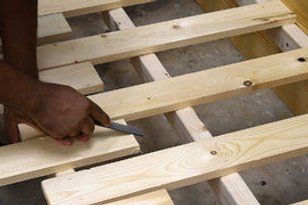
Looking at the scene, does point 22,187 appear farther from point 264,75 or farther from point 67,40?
point 264,75

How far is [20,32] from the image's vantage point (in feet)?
5.32

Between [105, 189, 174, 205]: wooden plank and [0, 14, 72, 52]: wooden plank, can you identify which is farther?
[0, 14, 72, 52]: wooden plank

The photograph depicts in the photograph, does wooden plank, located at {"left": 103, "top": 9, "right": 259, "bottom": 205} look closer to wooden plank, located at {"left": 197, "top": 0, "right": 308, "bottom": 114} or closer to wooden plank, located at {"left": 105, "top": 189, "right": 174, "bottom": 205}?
wooden plank, located at {"left": 105, "top": 189, "right": 174, "bottom": 205}

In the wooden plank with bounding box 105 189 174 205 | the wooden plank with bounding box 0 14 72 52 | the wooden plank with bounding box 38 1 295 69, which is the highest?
the wooden plank with bounding box 0 14 72 52

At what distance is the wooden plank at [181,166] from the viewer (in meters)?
1.36

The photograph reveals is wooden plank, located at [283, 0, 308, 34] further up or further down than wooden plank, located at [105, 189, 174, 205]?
further up

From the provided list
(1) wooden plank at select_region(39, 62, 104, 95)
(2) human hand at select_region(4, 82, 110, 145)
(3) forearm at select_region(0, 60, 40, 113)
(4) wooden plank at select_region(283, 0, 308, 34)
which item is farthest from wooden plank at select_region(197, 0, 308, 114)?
(3) forearm at select_region(0, 60, 40, 113)

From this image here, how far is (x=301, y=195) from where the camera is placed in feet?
5.69

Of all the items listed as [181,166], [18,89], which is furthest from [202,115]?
[18,89]

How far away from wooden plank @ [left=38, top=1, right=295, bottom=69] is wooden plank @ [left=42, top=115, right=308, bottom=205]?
0.42 m

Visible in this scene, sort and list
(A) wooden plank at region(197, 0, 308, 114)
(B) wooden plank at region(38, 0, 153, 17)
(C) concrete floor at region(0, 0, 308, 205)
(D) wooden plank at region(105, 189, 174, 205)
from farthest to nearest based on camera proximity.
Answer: (B) wooden plank at region(38, 0, 153, 17)
(A) wooden plank at region(197, 0, 308, 114)
(C) concrete floor at region(0, 0, 308, 205)
(D) wooden plank at region(105, 189, 174, 205)

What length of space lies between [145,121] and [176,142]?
13cm

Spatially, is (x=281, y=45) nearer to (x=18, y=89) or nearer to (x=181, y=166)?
(x=181, y=166)

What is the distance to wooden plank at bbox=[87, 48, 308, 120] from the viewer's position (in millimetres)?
1584
